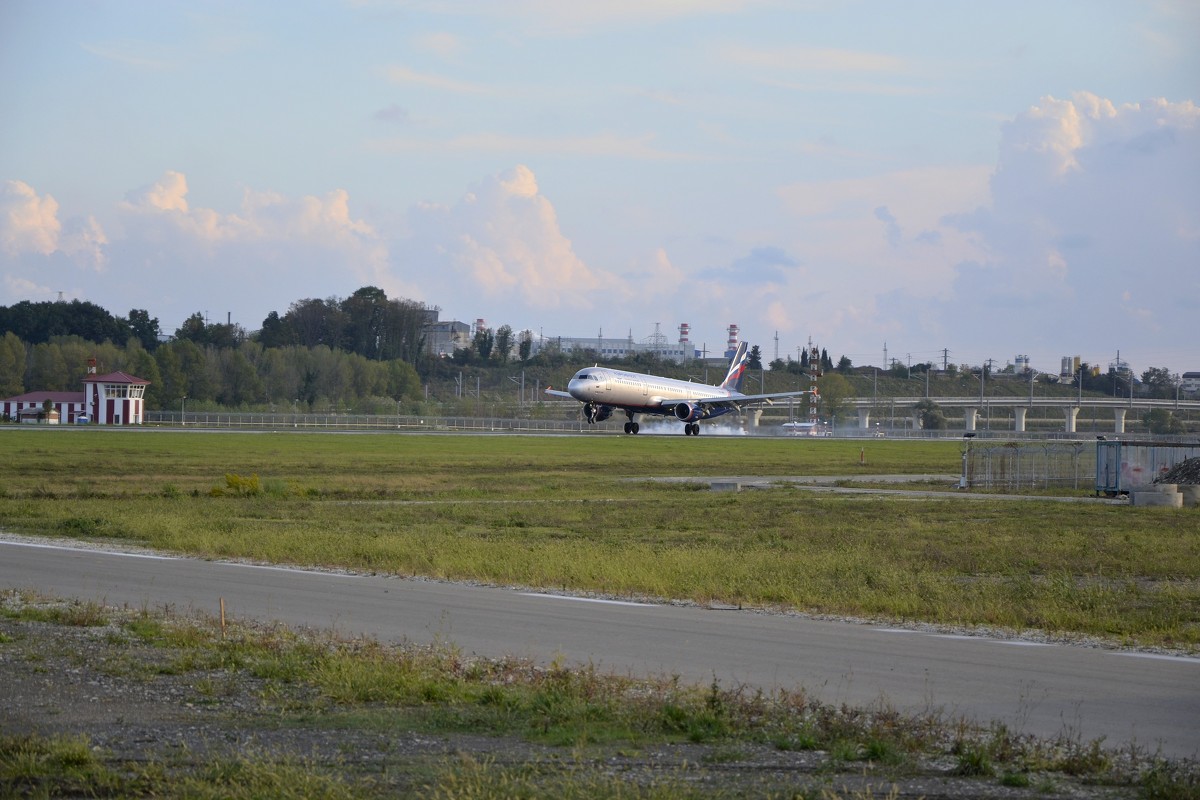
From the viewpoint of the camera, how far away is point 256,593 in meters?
17.2

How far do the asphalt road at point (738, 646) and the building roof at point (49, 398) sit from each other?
11421cm

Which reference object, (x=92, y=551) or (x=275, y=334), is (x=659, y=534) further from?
(x=275, y=334)

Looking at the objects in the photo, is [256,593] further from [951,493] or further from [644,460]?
[644,460]

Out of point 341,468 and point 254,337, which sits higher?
point 254,337

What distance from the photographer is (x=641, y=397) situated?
7888 centimetres

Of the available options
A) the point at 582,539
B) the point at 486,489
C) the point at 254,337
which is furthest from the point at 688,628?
the point at 254,337

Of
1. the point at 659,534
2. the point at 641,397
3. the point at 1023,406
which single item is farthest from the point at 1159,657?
the point at 1023,406

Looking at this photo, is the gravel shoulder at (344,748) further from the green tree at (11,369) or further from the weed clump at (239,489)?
the green tree at (11,369)

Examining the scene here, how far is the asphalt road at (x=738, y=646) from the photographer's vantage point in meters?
10.3

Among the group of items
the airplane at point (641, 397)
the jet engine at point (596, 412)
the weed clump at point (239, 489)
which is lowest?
the weed clump at point (239, 489)

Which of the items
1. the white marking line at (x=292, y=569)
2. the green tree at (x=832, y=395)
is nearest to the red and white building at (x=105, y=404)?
the green tree at (x=832, y=395)

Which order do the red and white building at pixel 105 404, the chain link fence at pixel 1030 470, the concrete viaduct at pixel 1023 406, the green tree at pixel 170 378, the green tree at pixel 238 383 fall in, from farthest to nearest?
the concrete viaduct at pixel 1023 406, the green tree at pixel 238 383, the green tree at pixel 170 378, the red and white building at pixel 105 404, the chain link fence at pixel 1030 470

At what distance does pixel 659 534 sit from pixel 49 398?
11507cm

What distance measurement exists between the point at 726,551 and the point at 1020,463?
29.2 metres
